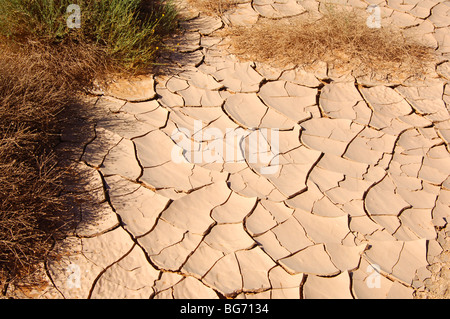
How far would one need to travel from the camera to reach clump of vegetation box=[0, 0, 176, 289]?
2352 mm

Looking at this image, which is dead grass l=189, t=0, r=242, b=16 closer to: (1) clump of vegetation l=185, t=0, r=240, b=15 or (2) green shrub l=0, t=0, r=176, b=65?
(1) clump of vegetation l=185, t=0, r=240, b=15

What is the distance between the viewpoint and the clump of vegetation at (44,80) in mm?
2352

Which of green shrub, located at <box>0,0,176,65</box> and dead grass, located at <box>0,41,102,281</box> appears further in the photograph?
green shrub, located at <box>0,0,176,65</box>

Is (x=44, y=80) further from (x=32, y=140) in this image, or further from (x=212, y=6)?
(x=212, y=6)

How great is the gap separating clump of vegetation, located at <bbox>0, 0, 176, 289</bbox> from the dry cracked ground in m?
0.13

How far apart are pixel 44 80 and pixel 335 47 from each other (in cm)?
220

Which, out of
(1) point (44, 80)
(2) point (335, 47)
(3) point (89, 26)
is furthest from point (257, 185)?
(3) point (89, 26)

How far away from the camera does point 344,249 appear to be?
252 cm

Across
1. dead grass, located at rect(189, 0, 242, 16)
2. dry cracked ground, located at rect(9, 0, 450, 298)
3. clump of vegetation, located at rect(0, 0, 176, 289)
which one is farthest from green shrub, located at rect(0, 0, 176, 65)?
dead grass, located at rect(189, 0, 242, 16)

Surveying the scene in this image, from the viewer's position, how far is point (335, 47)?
3.85 metres

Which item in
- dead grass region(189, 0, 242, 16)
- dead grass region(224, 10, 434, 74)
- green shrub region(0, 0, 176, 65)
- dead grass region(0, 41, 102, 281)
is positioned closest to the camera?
dead grass region(0, 41, 102, 281)

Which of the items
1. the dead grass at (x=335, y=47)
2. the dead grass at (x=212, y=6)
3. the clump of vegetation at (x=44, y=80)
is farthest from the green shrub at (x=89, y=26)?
the dead grass at (x=335, y=47)

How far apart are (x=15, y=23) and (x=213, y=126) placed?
1.56 meters
